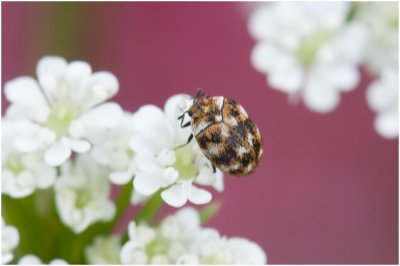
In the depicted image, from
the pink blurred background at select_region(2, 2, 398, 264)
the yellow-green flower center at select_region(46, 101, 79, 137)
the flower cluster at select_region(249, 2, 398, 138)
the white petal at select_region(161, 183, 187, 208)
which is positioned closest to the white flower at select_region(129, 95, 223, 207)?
the white petal at select_region(161, 183, 187, 208)

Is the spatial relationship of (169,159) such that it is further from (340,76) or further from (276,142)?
(276,142)

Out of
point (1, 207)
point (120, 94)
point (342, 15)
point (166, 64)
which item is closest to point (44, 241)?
point (1, 207)

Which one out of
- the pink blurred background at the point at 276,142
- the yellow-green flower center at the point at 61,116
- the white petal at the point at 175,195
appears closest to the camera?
the white petal at the point at 175,195

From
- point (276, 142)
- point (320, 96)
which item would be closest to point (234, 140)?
point (320, 96)

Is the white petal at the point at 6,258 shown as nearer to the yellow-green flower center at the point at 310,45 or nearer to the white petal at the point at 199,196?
the white petal at the point at 199,196

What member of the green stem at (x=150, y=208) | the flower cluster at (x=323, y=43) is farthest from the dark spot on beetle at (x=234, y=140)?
the flower cluster at (x=323, y=43)

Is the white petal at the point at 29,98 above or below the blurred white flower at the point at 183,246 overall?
above
